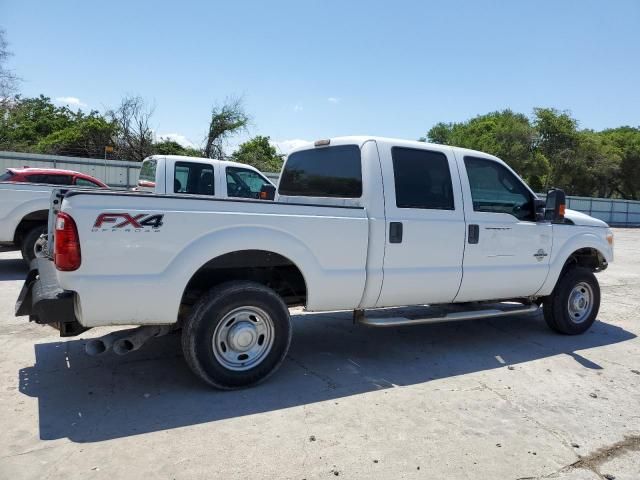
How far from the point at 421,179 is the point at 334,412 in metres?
2.29

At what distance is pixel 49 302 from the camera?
3.35 meters

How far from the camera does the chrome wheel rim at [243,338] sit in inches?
155

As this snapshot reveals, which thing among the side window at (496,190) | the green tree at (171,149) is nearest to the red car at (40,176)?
the side window at (496,190)

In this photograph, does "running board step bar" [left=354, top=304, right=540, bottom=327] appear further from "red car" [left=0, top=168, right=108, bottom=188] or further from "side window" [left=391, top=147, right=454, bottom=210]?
"red car" [left=0, top=168, right=108, bottom=188]

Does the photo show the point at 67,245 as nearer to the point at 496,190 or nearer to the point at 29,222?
the point at 496,190

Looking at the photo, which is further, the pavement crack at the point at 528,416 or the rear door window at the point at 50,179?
the rear door window at the point at 50,179

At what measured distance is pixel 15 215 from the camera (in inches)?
312

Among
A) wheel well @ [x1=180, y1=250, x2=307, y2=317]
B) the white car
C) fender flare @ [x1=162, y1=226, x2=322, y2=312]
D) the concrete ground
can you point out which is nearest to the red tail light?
fender flare @ [x1=162, y1=226, x2=322, y2=312]

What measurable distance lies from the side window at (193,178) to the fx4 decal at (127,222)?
20.6 ft

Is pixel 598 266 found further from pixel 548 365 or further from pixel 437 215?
pixel 437 215

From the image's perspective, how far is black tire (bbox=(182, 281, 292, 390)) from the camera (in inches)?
149

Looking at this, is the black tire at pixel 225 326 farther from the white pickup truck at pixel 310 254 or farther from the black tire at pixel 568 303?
the black tire at pixel 568 303

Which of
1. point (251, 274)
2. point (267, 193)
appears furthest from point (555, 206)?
point (267, 193)

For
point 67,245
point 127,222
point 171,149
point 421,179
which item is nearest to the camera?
point 67,245
